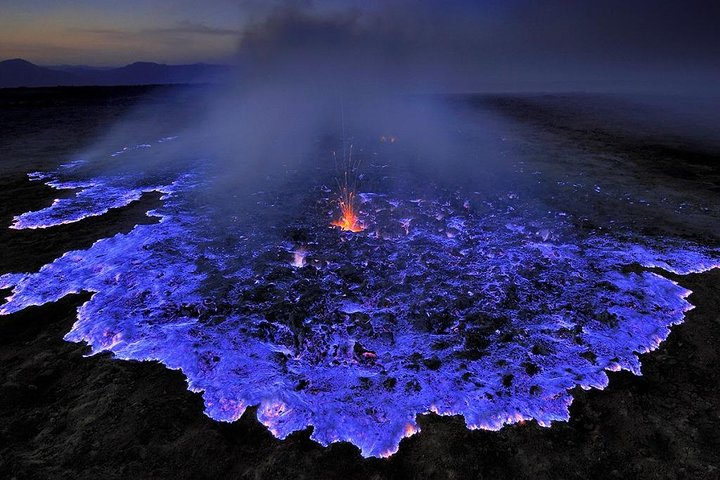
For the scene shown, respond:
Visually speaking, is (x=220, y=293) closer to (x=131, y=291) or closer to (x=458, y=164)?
(x=131, y=291)

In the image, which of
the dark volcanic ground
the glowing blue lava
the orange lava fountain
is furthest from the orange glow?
the dark volcanic ground

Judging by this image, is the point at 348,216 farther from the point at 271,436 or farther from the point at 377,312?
the point at 271,436

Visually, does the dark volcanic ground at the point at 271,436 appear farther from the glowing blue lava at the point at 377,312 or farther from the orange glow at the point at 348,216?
the orange glow at the point at 348,216

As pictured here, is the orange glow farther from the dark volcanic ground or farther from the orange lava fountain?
the dark volcanic ground

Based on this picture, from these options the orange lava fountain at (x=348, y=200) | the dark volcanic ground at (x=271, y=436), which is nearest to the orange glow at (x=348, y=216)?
the orange lava fountain at (x=348, y=200)

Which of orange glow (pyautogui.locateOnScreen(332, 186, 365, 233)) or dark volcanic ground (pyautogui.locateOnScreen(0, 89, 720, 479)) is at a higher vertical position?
orange glow (pyautogui.locateOnScreen(332, 186, 365, 233))

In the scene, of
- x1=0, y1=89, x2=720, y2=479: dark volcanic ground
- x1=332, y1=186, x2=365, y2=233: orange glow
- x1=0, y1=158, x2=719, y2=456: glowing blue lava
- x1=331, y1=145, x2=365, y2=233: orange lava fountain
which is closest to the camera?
x1=0, y1=89, x2=720, y2=479: dark volcanic ground

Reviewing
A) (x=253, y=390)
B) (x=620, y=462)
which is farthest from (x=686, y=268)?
(x=253, y=390)

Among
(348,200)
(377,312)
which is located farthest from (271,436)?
(348,200)
